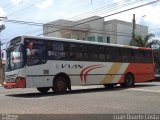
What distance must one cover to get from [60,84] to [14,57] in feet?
9.44

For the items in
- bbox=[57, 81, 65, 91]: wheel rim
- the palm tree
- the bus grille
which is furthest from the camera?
the palm tree

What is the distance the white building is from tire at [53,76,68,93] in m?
29.5

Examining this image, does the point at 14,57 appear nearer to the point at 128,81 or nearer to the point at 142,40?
the point at 128,81

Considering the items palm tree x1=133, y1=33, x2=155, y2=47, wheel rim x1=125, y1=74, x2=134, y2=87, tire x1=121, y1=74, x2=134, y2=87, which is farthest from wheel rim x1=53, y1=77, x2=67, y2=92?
palm tree x1=133, y1=33, x2=155, y2=47

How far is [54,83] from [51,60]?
4.09ft

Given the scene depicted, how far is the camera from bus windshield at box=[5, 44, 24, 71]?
19141mm

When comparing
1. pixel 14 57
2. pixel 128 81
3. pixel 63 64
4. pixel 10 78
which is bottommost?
pixel 128 81

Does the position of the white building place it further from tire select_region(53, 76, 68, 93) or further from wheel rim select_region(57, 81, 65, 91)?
wheel rim select_region(57, 81, 65, 91)

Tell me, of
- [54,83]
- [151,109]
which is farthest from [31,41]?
[151,109]

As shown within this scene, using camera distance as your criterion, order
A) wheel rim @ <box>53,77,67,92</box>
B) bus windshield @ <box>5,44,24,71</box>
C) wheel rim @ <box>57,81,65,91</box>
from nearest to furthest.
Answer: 1. bus windshield @ <box>5,44,24,71</box>
2. wheel rim @ <box>53,77,67,92</box>
3. wheel rim @ <box>57,81,65,91</box>

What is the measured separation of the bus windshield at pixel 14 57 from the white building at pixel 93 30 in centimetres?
3012

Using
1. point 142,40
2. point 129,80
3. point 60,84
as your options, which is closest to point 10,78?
point 60,84

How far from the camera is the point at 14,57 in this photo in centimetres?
1975

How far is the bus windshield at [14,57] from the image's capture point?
19.1 meters
